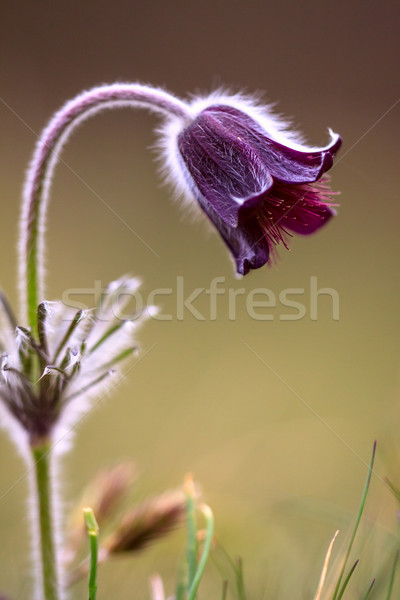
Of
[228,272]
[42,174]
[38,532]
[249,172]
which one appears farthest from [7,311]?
[228,272]

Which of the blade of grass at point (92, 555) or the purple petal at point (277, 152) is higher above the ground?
the purple petal at point (277, 152)

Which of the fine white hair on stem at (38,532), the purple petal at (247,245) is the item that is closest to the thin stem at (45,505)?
the fine white hair on stem at (38,532)

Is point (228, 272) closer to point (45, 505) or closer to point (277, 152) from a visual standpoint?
point (277, 152)

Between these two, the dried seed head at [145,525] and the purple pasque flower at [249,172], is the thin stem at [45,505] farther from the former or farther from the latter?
the purple pasque flower at [249,172]

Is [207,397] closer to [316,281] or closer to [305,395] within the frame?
[305,395]

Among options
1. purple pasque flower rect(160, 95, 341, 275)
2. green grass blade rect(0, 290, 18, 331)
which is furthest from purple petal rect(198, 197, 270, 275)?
green grass blade rect(0, 290, 18, 331)

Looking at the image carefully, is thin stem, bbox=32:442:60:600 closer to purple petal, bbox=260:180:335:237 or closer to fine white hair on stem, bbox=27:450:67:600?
fine white hair on stem, bbox=27:450:67:600
